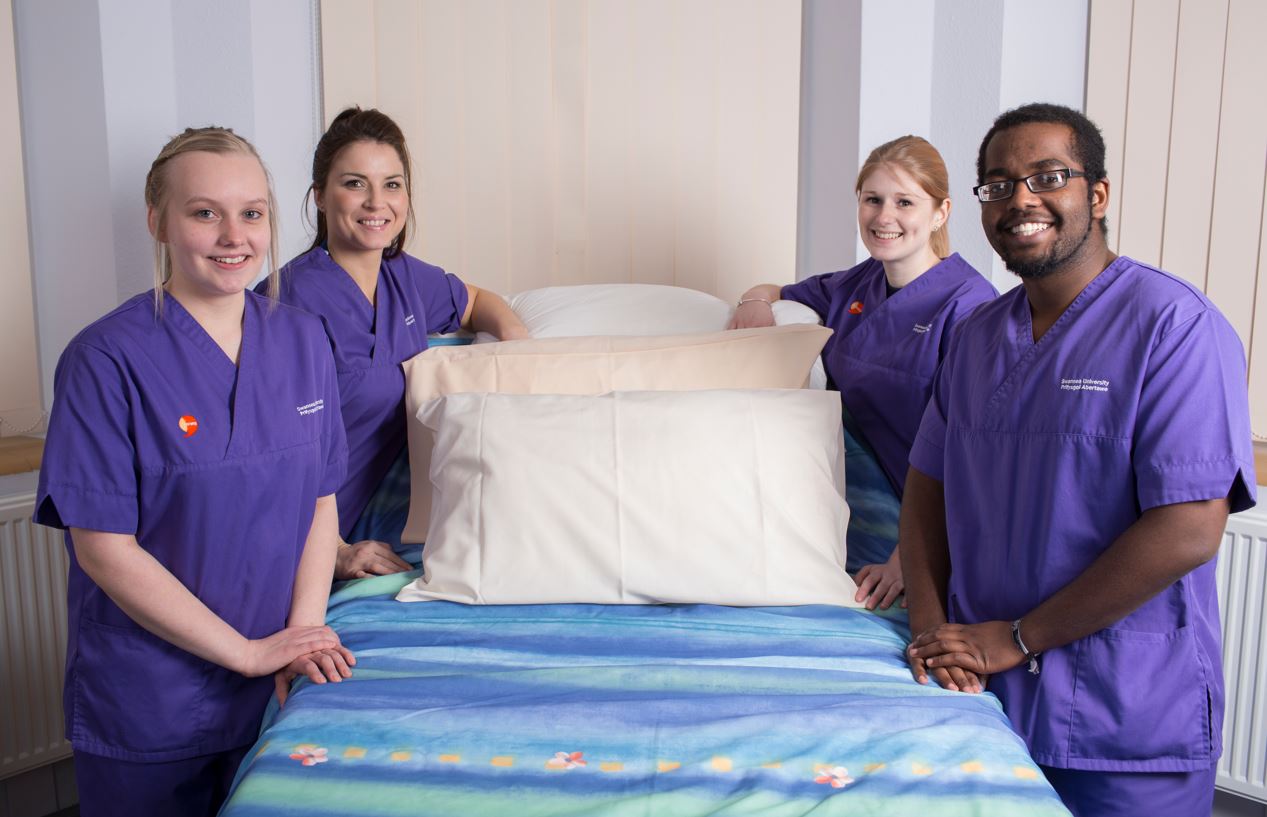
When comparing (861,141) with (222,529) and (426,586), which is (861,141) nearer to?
(426,586)

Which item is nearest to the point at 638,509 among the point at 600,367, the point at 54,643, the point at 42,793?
the point at 600,367

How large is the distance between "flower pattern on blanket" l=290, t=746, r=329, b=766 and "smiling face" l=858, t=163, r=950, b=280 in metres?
1.30

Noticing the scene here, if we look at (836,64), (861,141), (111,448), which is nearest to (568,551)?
(111,448)

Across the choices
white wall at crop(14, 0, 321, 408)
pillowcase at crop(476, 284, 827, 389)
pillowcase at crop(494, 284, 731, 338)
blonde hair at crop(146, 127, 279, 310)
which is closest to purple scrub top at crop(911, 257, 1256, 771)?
pillowcase at crop(476, 284, 827, 389)

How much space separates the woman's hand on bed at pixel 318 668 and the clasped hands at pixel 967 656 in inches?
31.1

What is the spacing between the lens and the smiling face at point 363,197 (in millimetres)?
1874

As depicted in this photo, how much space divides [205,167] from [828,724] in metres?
1.09

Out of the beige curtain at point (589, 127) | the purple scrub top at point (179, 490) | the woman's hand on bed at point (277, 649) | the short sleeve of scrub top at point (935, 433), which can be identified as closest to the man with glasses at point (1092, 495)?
the short sleeve of scrub top at point (935, 433)

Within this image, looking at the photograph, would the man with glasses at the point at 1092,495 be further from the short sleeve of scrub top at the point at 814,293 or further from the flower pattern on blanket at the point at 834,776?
the short sleeve of scrub top at the point at 814,293

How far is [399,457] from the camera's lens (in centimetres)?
195

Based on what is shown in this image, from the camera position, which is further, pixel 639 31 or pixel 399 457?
pixel 639 31

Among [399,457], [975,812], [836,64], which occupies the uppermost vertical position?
[836,64]

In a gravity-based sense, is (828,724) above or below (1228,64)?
below

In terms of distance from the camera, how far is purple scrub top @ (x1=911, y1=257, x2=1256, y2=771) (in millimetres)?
1312
